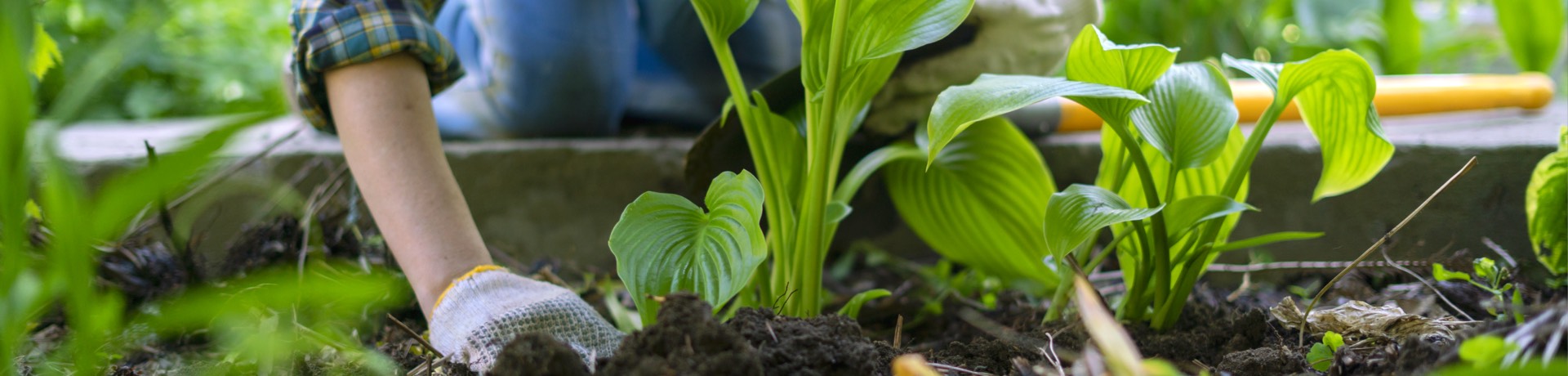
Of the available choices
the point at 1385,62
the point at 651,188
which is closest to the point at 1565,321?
the point at 651,188

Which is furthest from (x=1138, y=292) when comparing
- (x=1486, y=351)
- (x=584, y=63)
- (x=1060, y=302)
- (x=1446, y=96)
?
(x=1446, y=96)

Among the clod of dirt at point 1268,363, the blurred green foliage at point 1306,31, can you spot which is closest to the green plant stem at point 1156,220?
the clod of dirt at point 1268,363

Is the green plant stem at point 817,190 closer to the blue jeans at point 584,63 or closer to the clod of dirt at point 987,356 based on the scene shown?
the clod of dirt at point 987,356

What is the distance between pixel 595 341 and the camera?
711 mm

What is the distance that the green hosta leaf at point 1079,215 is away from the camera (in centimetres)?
62

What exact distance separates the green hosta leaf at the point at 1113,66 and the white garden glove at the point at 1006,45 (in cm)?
24

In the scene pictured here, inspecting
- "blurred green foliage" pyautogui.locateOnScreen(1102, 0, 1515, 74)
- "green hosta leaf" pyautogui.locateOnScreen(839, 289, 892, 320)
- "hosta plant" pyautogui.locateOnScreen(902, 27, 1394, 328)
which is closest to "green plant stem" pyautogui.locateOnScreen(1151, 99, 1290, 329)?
"hosta plant" pyautogui.locateOnScreen(902, 27, 1394, 328)

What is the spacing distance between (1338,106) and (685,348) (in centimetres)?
53

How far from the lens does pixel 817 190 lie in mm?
697

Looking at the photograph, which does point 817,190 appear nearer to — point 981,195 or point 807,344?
point 807,344

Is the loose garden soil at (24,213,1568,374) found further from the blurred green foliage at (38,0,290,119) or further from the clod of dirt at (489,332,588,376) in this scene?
the blurred green foliage at (38,0,290,119)

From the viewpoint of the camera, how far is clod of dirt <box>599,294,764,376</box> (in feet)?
1.56

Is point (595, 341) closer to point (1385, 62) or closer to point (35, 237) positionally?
point (35, 237)

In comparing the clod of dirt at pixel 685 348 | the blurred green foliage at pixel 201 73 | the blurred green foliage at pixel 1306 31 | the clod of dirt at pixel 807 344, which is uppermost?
the clod of dirt at pixel 685 348
